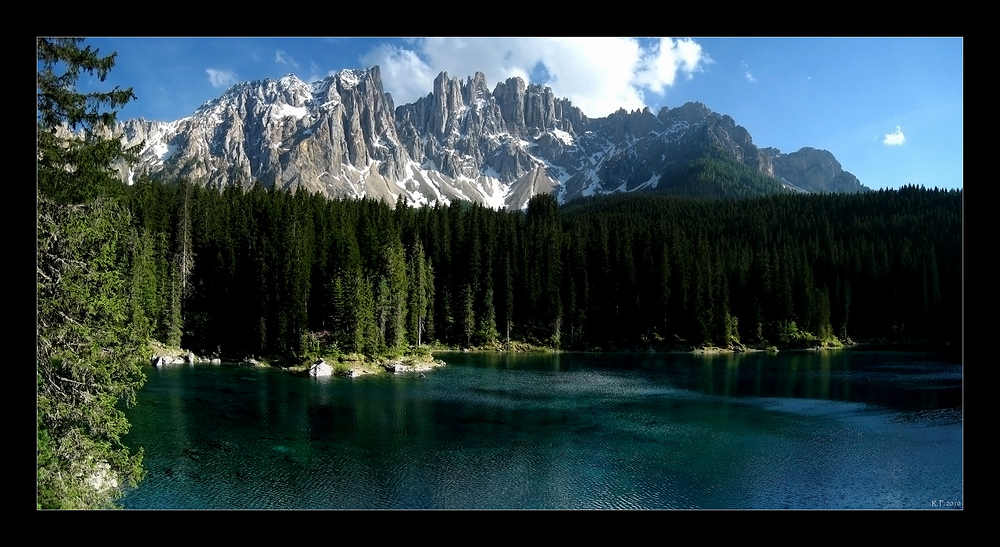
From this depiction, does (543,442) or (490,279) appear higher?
(490,279)

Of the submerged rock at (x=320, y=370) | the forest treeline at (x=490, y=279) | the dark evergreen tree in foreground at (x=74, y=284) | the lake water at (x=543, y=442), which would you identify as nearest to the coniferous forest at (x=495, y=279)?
the forest treeline at (x=490, y=279)

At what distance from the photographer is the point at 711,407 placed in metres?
38.6

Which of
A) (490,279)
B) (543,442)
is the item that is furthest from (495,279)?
(543,442)

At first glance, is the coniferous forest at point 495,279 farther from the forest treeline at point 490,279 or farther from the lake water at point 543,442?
the lake water at point 543,442

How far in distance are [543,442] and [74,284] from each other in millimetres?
22038

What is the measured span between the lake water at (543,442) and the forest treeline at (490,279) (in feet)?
42.4

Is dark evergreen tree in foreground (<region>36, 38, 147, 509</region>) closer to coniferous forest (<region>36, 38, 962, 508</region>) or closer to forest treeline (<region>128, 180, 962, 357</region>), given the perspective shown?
coniferous forest (<region>36, 38, 962, 508</region>)

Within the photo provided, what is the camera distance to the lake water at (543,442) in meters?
21.9

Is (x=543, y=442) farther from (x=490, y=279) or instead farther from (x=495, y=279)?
(x=495, y=279)

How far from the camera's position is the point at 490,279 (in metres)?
82.1

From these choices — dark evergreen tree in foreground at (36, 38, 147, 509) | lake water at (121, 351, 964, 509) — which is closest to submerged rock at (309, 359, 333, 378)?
lake water at (121, 351, 964, 509)
